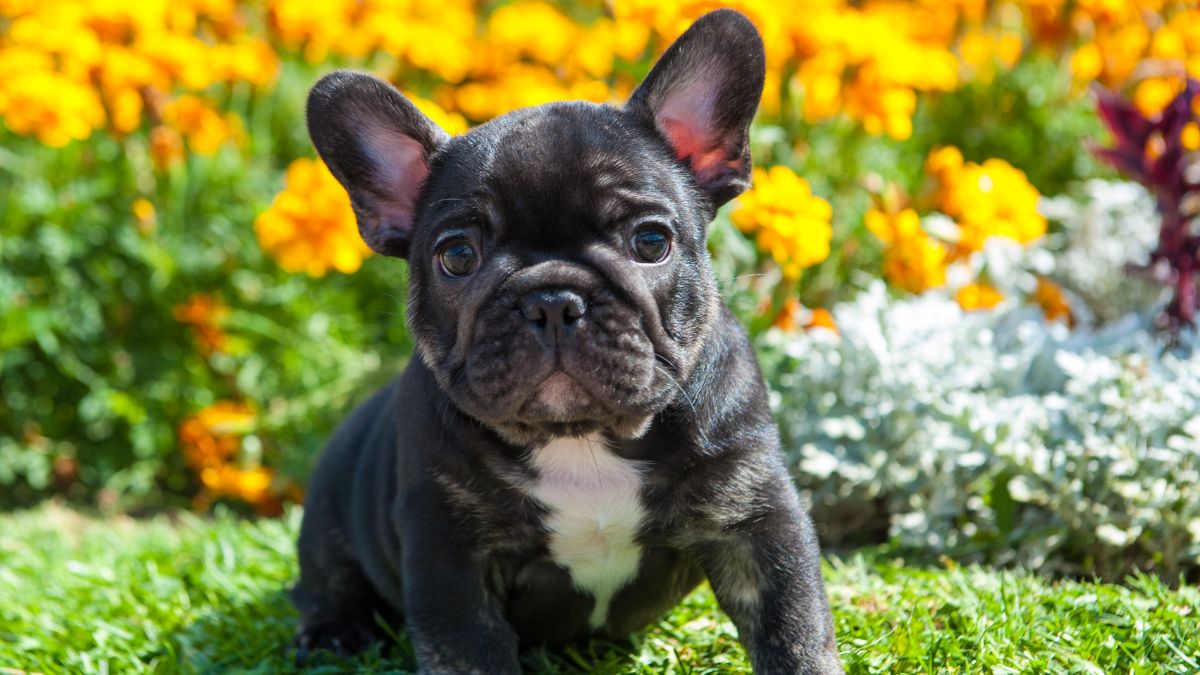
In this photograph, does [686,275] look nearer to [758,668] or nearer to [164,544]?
[758,668]

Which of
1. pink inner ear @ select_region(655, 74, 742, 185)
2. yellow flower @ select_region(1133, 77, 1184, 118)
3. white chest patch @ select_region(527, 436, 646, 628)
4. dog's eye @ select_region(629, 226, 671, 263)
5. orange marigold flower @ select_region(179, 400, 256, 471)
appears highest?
yellow flower @ select_region(1133, 77, 1184, 118)

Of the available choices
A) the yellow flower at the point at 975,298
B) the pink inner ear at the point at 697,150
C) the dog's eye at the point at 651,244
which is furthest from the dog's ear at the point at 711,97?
the yellow flower at the point at 975,298

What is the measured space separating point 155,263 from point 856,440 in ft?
12.3

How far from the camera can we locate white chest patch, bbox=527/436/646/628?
3.23m

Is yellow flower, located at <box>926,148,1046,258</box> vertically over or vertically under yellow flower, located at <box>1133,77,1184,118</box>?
under

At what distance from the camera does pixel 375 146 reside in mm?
3479

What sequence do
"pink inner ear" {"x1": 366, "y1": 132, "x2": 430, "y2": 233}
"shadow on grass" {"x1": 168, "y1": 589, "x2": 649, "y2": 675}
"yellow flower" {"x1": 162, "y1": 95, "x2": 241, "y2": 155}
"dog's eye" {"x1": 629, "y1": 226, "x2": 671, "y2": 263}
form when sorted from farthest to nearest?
1. "yellow flower" {"x1": 162, "y1": 95, "x2": 241, "y2": 155}
2. "shadow on grass" {"x1": 168, "y1": 589, "x2": 649, "y2": 675}
3. "pink inner ear" {"x1": 366, "y1": 132, "x2": 430, "y2": 233}
4. "dog's eye" {"x1": 629, "y1": 226, "x2": 671, "y2": 263}

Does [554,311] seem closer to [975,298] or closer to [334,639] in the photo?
[334,639]

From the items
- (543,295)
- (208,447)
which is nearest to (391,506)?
(543,295)

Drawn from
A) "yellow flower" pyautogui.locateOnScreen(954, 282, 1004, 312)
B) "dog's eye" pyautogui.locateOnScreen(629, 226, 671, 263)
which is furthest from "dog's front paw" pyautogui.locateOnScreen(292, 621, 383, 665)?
"yellow flower" pyautogui.locateOnScreen(954, 282, 1004, 312)

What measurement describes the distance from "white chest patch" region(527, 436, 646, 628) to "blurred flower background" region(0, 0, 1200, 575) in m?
1.79

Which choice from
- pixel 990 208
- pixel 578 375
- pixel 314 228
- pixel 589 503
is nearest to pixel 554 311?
pixel 578 375

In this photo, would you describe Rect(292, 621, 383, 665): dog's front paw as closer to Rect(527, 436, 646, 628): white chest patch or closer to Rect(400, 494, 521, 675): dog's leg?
Rect(400, 494, 521, 675): dog's leg

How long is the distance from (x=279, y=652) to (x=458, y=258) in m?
1.78
